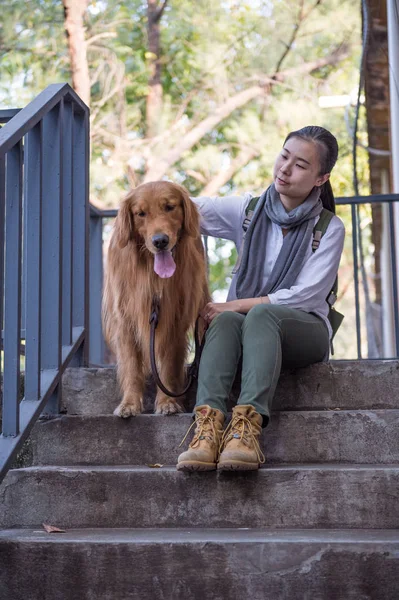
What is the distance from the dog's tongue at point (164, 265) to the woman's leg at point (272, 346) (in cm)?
42

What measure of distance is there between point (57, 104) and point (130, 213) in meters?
0.51

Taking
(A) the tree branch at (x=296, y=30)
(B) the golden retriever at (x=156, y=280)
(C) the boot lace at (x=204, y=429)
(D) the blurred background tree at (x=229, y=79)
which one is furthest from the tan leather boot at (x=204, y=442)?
(A) the tree branch at (x=296, y=30)

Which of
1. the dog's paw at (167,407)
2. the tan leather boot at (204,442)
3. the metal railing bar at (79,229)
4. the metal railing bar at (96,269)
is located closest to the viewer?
the tan leather boot at (204,442)

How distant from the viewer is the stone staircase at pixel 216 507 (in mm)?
2109

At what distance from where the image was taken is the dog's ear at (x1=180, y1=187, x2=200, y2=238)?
3221mm

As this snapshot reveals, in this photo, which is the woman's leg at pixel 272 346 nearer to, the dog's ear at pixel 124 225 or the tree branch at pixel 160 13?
the dog's ear at pixel 124 225

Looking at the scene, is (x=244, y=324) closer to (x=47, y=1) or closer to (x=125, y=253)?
(x=125, y=253)

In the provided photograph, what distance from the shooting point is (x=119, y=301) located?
3266 mm

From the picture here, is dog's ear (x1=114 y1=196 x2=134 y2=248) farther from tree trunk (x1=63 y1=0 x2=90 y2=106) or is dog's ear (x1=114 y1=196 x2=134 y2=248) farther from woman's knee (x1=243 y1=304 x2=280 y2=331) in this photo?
tree trunk (x1=63 y1=0 x2=90 y2=106)

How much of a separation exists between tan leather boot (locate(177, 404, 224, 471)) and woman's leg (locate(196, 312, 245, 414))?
0.04 m

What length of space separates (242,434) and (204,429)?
5.4 inches

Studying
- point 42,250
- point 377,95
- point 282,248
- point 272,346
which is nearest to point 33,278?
point 42,250

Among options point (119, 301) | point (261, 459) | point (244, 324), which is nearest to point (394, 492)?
point (261, 459)

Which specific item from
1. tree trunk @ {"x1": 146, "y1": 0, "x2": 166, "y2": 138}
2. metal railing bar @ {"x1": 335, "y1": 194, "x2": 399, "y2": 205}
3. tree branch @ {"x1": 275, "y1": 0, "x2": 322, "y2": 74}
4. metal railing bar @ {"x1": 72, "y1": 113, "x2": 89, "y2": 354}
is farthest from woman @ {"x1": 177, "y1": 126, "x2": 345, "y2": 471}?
tree branch @ {"x1": 275, "y1": 0, "x2": 322, "y2": 74}
